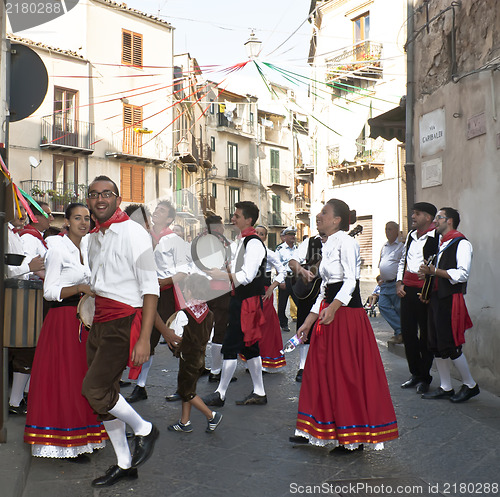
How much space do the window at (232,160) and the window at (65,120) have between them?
713 inches

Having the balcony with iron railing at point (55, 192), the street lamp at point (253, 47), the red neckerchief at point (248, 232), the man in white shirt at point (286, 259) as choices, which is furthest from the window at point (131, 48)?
the red neckerchief at point (248, 232)

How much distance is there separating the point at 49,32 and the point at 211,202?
17.2m

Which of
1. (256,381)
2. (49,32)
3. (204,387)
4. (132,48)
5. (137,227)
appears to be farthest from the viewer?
(132,48)

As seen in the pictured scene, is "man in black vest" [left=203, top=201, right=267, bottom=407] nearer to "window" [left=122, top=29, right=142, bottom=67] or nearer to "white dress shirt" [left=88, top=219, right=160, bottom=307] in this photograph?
"white dress shirt" [left=88, top=219, right=160, bottom=307]

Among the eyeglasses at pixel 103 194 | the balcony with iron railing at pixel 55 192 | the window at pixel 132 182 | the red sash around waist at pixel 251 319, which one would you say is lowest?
the red sash around waist at pixel 251 319

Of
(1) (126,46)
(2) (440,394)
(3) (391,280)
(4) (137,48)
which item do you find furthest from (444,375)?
(4) (137,48)

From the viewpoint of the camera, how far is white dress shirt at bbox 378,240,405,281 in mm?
10086

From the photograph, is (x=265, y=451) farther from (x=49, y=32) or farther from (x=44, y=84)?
(x=49, y=32)

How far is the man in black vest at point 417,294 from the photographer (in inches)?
277

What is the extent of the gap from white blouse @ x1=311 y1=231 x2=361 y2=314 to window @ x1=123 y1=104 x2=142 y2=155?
92.5ft

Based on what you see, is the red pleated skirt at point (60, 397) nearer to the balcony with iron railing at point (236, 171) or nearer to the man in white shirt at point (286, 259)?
the man in white shirt at point (286, 259)

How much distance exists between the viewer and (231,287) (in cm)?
656

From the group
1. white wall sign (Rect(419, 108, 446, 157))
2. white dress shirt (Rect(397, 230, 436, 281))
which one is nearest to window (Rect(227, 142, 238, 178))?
white wall sign (Rect(419, 108, 446, 157))

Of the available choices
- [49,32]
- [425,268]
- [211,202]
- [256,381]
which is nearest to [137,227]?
[256,381]
